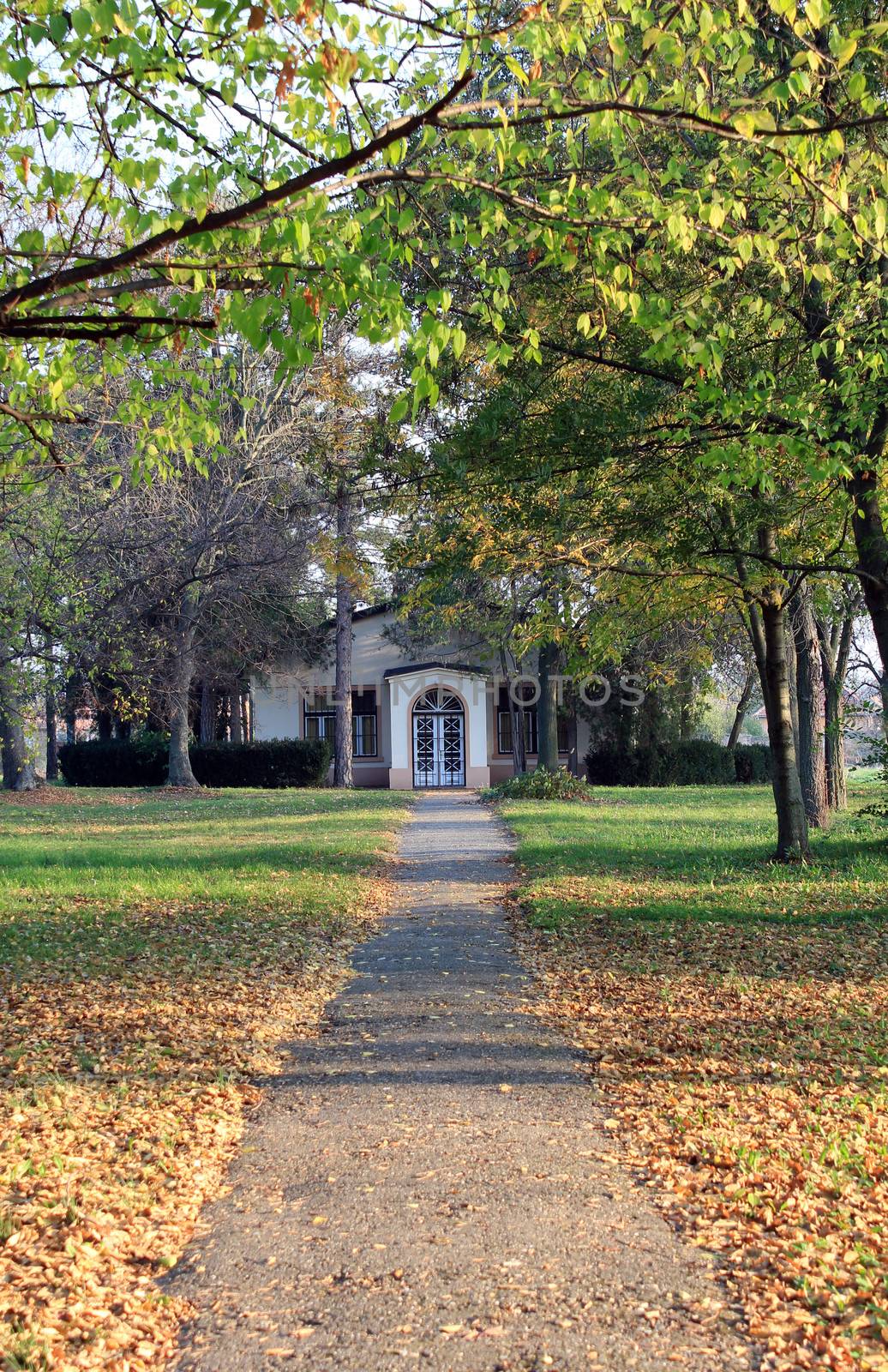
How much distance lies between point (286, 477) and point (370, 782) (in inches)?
471

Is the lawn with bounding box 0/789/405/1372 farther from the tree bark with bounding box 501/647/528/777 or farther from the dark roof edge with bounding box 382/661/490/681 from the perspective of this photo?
the dark roof edge with bounding box 382/661/490/681

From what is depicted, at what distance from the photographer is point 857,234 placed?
6352mm

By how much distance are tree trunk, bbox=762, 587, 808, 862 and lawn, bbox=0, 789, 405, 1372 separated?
15.3 feet

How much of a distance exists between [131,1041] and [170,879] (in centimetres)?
634

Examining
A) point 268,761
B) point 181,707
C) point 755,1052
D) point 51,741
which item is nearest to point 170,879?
point 755,1052

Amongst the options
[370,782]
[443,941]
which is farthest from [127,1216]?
[370,782]

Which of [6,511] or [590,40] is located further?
[6,511]

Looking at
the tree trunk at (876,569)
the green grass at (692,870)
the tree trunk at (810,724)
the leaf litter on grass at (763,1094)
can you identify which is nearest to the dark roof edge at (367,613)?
the green grass at (692,870)

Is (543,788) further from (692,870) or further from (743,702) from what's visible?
(692,870)

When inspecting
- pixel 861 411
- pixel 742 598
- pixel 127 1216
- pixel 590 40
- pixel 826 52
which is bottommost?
pixel 127 1216

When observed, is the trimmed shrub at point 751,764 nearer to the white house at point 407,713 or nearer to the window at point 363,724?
the white house at point 407,713

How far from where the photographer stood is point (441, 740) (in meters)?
35.4

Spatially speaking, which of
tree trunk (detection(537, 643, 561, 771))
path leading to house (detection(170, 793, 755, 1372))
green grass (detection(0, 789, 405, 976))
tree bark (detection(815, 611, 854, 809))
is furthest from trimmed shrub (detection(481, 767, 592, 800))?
path leading to house (detection(170, 793, 755, 1372))

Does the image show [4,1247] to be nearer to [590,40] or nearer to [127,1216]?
[127,1216]
